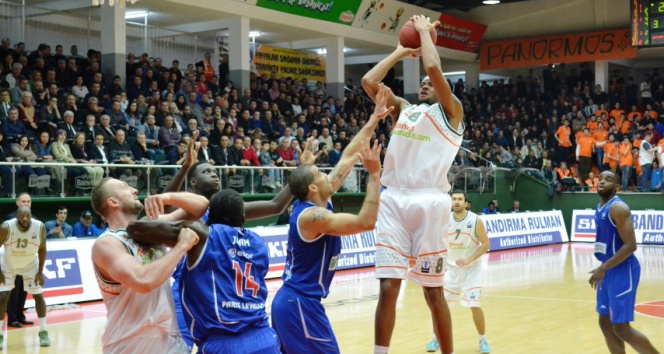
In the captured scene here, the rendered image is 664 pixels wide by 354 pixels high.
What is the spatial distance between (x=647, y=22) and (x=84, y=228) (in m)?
15.2

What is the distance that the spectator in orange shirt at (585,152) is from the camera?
28.2 metres

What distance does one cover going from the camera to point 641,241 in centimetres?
2339

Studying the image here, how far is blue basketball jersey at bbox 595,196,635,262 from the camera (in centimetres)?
742

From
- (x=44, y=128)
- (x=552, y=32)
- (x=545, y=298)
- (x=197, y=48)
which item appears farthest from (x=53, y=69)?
(x=552, y=32)

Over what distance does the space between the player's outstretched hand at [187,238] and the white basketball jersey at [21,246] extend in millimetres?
7101

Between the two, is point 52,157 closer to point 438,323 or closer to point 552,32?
point 438,323

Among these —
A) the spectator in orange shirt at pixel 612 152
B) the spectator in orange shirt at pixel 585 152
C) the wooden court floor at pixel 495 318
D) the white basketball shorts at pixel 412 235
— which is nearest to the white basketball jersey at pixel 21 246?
the wooden court floor at pixel 495 318

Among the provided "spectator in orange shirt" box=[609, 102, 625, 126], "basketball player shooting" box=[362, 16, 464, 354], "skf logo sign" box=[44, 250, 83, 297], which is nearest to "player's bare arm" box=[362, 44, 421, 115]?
"basketball player shooting" box=[362, 16, 464, 354]

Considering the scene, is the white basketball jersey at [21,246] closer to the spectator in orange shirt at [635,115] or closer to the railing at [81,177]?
the railing at [81,177]

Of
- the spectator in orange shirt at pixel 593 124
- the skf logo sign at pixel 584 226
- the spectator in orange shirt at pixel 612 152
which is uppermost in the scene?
the spectator in orange shirt at pixel 593 124

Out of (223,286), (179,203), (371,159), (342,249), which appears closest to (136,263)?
(223,286)

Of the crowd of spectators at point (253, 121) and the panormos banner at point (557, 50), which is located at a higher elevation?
the panormos banner at point (557, 50)

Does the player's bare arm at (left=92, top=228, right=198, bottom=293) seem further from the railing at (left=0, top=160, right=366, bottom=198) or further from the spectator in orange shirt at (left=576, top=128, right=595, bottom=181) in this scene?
the spectator in orange shirt at (left=576, top=128, right=595, bottom=181)

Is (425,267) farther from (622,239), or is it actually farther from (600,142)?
(600,142)
